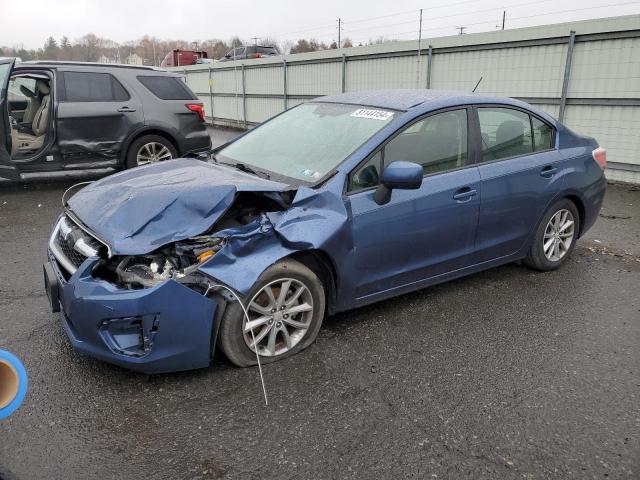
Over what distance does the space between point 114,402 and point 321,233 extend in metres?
1.49

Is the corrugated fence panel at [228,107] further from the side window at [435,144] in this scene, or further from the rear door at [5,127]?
the side window at [435,144]

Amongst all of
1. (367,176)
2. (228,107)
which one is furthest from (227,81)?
(367,176)

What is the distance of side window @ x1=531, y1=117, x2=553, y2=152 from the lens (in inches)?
181

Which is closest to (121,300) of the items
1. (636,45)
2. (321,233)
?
(321,233)

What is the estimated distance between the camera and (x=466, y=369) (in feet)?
10.8

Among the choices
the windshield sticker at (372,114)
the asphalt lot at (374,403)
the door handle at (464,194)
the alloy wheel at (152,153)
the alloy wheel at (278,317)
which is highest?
the windshield sticker at (372,114)

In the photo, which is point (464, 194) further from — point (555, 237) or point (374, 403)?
point (374, 403)

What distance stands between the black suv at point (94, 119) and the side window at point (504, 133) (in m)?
4.99

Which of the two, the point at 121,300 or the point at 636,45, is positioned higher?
the point at 636,45

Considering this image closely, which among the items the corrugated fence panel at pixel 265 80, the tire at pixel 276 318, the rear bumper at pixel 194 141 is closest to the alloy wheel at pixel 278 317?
the tire at pixel 276 318

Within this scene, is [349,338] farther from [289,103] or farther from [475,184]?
[289,103]

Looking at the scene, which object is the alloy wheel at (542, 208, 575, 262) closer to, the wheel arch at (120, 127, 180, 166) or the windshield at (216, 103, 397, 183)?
the windshield at (216, 103, 397, 183)

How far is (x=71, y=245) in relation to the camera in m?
3.24

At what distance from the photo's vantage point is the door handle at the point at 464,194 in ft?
12.8
